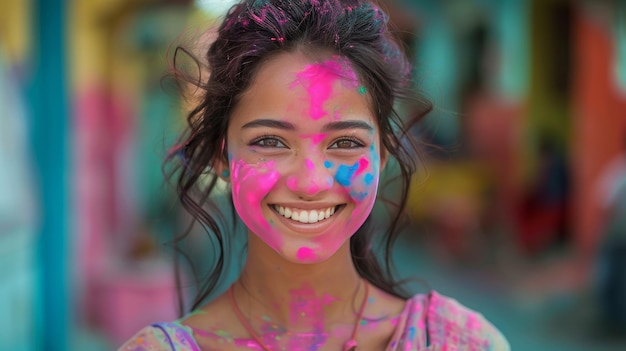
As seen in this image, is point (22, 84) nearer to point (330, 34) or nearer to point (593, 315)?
point (330, 34)

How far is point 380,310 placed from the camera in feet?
5.44

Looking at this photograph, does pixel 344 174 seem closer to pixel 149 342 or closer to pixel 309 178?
pixel 309 178

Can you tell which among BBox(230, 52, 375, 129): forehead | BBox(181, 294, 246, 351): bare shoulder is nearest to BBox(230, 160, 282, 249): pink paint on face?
BBox(230, 52, 375, 129): forehead

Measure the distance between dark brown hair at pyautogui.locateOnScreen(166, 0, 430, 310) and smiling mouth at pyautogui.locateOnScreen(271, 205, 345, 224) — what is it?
23 cm

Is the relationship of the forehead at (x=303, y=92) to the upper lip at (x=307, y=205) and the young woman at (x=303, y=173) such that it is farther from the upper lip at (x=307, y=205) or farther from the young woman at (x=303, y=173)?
the upper lip at (x=307, y=205)

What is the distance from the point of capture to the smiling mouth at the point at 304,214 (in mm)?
1485

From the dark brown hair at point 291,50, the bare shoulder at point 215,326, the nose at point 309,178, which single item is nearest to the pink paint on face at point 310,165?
the nose at point 309,178

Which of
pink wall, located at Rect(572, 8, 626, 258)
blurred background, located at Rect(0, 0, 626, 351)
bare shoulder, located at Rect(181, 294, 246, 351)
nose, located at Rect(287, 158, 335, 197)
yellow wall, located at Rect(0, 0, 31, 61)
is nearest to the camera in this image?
nose, located at Rect(287, 158, 335, 197)

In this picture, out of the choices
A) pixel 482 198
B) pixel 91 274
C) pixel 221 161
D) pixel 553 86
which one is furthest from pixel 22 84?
pixel 482 198

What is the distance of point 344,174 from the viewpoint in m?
→ 1.49

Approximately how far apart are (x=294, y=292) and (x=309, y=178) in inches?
11.7

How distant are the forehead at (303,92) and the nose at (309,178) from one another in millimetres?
91

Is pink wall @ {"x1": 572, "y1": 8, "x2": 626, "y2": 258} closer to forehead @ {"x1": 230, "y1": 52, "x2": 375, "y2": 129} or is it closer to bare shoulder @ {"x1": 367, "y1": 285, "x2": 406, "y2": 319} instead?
bare shoulder @ {"x1": 367, "y1": 285, "x2": 406, "y2": 319}

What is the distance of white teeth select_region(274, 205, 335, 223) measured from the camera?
149cm
